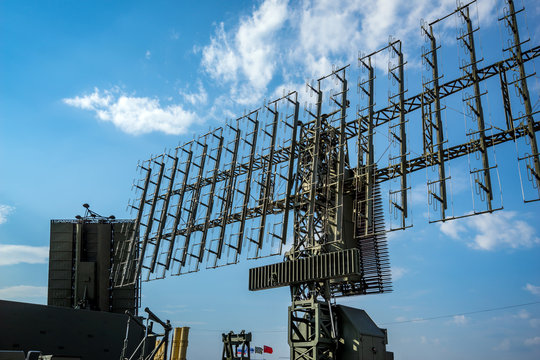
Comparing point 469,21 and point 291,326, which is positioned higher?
point 469,21

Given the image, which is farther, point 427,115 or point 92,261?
point 92,261

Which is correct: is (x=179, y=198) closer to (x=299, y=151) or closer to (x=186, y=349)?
(x=299, y=151)

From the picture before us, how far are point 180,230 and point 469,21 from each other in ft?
78.0

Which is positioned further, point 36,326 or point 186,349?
point 36,326

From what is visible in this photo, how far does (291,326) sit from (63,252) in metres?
25.8

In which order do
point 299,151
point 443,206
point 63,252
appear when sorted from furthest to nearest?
point 63,252 → point 299,151 → point 443,206

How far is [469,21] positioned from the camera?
25234 mm

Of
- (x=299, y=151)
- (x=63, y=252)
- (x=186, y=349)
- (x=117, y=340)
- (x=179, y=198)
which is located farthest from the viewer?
(x=63, y=252)

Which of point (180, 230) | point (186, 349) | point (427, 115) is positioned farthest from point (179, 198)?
point (427, 115)

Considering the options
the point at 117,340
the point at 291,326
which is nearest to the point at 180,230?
the point at 117,340

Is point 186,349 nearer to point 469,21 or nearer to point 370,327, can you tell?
point 370,327

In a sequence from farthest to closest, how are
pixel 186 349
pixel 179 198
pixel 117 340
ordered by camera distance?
pixel 179 198, pixel 117 340, pixel 186 349

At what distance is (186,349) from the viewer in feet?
81.0

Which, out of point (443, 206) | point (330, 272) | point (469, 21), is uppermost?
point (469, 21)
